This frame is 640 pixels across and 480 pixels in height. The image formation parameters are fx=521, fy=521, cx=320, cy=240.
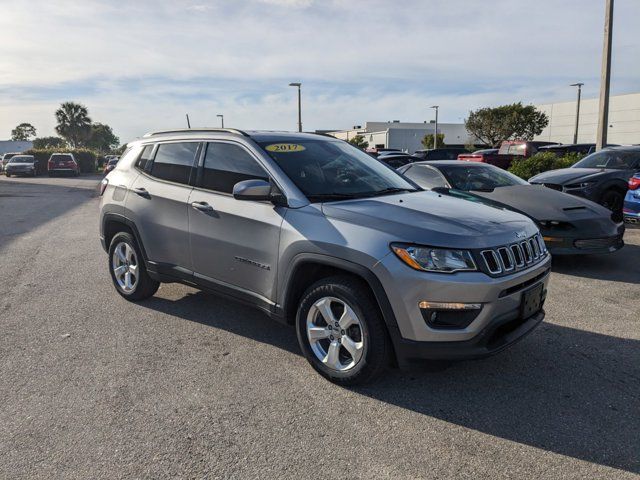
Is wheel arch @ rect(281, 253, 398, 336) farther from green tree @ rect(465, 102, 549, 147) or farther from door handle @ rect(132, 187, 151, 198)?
green tree @ rect(465, 102, 549, 147)

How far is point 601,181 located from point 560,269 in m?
3.41

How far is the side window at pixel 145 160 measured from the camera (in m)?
5.09

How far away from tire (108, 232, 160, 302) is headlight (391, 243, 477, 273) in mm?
→ 2991

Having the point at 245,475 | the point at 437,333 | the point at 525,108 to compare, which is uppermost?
the point at 525,108

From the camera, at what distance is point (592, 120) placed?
189 ft

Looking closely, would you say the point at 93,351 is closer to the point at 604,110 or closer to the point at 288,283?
the point at 288,283

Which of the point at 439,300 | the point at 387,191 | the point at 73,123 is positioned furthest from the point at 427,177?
the point at 73,123

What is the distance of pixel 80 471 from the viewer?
2.61m

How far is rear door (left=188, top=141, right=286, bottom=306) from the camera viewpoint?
3.78m

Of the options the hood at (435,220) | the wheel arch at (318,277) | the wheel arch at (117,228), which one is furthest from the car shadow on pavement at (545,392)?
the wheel arch at (117,228)

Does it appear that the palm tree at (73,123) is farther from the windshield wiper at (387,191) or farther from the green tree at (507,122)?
the windshield wiper at (387,191)

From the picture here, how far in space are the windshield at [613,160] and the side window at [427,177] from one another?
4196mm

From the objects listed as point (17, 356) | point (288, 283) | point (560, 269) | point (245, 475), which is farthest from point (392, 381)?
point (560, 269)

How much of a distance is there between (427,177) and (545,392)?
15.5ft
